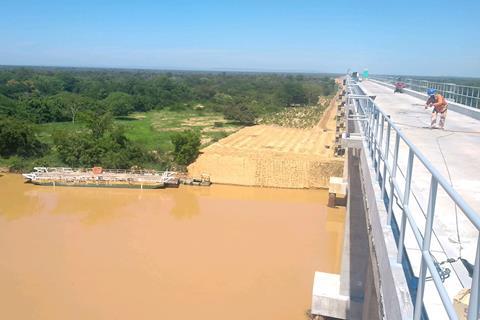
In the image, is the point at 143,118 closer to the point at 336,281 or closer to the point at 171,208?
the point at 171,208

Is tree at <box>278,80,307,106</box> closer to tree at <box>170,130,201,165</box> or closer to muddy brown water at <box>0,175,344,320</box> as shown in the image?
tree at <box>170,130,201,165</box>

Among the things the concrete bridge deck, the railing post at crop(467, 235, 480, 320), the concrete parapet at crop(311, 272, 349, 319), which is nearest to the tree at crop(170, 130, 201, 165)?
the concrete parapet at crop(311, 272, 349, 319)

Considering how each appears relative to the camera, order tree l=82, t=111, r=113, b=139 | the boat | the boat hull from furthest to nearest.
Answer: tree l=82, t=111, r=113, b=139
the boat
the boat hull

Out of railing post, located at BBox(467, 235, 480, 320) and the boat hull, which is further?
→ the boat hull

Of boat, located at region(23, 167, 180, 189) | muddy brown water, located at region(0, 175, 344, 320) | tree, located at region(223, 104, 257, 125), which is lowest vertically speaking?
muddy brown water, located at region(0, 175, 344, 320)

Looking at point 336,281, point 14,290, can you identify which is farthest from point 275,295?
point 14,290

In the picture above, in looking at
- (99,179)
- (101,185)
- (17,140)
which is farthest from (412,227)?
(17,140)
